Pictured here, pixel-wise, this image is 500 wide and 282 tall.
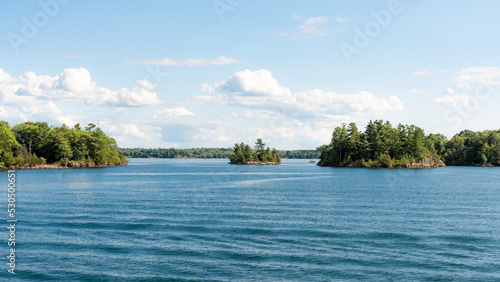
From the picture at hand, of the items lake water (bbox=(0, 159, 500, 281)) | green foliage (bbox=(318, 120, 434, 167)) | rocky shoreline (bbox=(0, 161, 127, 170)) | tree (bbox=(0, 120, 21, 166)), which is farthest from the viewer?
green foliage (bbox=(318, 120, 434, 167))

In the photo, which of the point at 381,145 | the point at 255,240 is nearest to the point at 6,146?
the point at 255,240

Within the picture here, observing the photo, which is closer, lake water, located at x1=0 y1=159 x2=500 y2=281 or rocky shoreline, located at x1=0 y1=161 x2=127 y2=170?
lake water, located at x1=0 y1=159 x2=500 y2=281

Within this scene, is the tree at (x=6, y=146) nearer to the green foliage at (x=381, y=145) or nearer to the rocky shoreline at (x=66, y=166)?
the rocky shoreline at (x=66, y=166)

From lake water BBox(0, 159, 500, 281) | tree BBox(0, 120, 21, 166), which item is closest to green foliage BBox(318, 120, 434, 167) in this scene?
lake water BBox(0, 159, 500, 281)

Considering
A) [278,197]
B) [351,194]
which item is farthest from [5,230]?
[351,194]

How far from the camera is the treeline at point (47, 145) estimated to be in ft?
474

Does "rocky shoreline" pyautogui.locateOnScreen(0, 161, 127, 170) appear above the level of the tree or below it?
below

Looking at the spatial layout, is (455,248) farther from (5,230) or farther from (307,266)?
(5,230)

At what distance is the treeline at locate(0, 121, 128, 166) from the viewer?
14438 centimetres

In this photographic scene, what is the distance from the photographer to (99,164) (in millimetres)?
185750

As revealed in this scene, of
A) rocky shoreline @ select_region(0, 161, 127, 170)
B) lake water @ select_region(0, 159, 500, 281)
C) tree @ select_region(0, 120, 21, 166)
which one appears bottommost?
lake water @ select_region(0, 159, 500, 281)

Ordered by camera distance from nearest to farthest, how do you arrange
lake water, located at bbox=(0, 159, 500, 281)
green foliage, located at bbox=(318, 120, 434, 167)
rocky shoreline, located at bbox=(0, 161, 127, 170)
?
lake water, located at bbox=(0, 159, 500, 281) < rocky shoreline, located at bbox=(0, 161, 127, 170) < green foliage, located at bbox=(318, 120, 434, 167)

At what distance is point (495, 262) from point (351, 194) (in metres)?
39.4

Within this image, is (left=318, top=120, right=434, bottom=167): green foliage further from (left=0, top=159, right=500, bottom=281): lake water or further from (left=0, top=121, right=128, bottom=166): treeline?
(left=0, top=159, right=500, bottom=281): lake water
